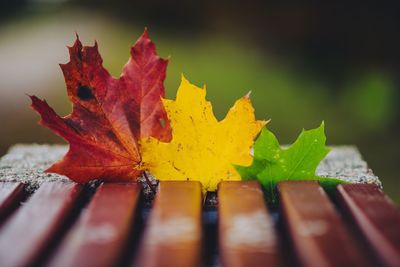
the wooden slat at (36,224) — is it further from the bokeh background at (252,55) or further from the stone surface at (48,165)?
the bokeh background at (252,55)

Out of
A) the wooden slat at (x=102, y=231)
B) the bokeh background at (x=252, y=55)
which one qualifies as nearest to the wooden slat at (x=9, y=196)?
the wooden slat at (x=102, y=231)

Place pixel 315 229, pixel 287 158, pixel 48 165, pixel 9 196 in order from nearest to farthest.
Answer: pixel 315 229, pixel 9 196, pixel 287 158, pixel 48 165

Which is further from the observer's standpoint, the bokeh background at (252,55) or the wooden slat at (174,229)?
the bokeh background at (252,55)

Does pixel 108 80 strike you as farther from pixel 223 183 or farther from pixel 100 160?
pixel 223 183

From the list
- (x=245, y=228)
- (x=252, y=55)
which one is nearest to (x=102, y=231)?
(x=245, y=228)

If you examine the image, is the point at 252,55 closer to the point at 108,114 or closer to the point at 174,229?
the point at 108,114

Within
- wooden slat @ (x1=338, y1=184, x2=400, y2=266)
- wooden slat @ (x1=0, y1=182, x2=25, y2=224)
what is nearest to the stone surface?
wooden slat @ (x1=0, y1=182, x2=25, y2=224)

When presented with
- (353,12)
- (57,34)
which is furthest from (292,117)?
(57,34)
